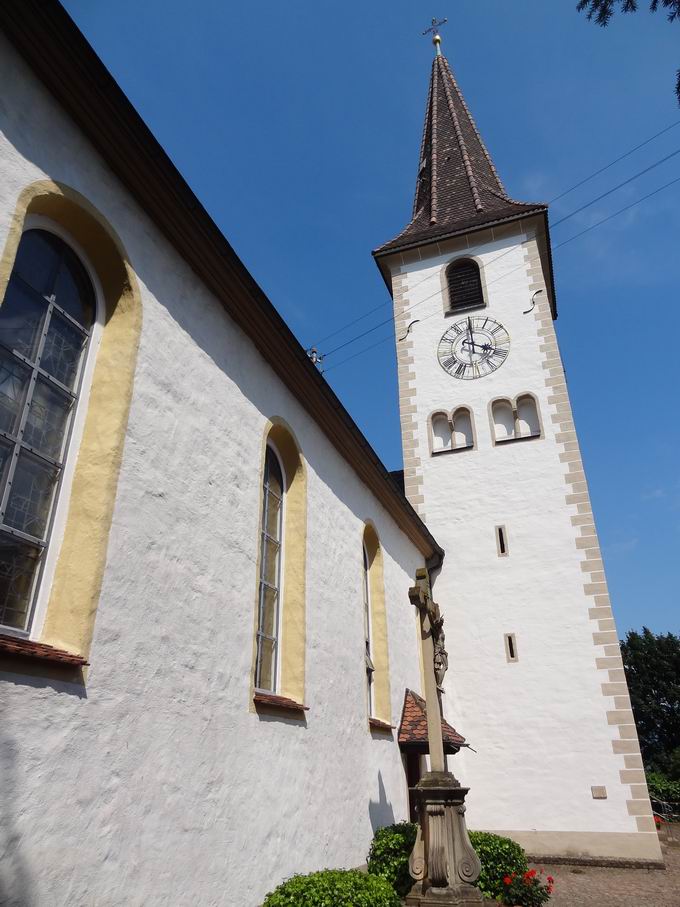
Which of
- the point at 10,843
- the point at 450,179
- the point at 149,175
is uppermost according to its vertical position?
the point at 450,179

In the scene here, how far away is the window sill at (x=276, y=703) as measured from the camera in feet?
19.1

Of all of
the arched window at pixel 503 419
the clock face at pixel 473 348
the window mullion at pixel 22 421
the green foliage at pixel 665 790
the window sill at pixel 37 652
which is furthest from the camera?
the green foliage at pixel 665 790

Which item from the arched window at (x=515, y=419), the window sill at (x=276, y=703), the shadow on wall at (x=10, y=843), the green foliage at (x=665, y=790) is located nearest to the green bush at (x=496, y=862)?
the window sill at (x=276, y=703)

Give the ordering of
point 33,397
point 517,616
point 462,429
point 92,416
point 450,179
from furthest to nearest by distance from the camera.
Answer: point 450,179
point 462,429
point 517,616
point 92,416
point 33,397

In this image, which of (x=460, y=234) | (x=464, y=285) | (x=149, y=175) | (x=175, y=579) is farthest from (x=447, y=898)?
(x=460, y=234)

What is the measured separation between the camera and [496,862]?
7996 millimetres

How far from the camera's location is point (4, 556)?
151 inches

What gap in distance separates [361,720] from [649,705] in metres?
30.1

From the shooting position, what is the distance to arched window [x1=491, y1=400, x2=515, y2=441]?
50.4 feet

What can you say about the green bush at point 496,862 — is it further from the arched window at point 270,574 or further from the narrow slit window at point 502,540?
the narrow slit window at point 502,540

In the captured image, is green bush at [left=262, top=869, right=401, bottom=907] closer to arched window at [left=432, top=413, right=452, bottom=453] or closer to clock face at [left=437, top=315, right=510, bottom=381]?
arched window at [left=432, top=413, right=452, bottom=453]

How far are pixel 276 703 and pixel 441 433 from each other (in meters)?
10.8

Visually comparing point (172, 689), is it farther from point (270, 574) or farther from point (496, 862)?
point (496, 862)

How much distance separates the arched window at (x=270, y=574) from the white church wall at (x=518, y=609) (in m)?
7.50
